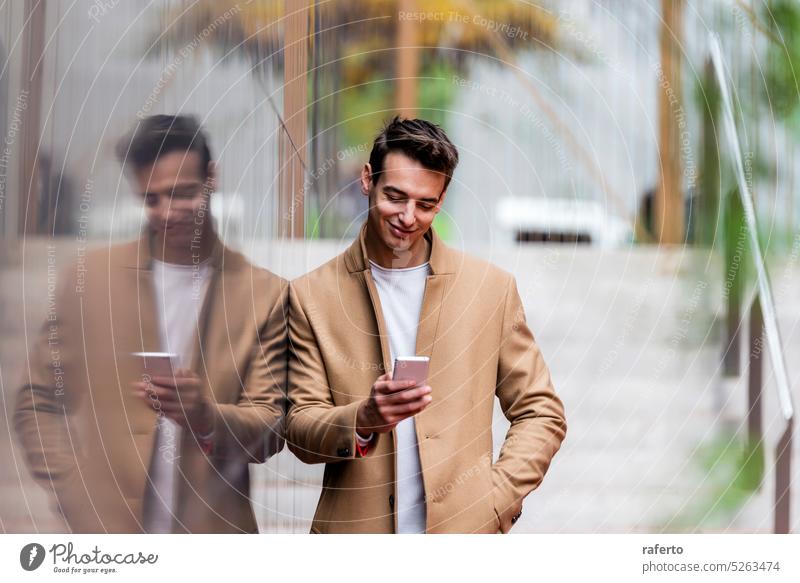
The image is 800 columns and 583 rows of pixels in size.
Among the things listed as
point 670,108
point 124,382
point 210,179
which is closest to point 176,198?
point 210,179

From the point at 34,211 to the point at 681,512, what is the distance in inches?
62.9

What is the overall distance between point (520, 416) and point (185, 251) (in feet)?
2.70

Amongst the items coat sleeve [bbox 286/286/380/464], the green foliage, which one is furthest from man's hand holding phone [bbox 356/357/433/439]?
the green foliage

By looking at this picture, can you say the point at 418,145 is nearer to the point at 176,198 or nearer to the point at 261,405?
the point at 176,198

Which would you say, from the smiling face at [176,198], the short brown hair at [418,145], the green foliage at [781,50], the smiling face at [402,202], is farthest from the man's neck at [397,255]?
the green foliage at [781,50]

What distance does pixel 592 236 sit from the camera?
8.21ft

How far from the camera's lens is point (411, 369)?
2.16 meters

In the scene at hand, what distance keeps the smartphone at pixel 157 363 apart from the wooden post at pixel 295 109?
380 millimetres

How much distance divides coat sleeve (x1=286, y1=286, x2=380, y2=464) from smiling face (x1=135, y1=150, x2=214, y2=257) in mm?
262

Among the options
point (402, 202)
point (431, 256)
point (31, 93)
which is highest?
point (31, 93)

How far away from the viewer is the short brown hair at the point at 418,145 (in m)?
2.39
